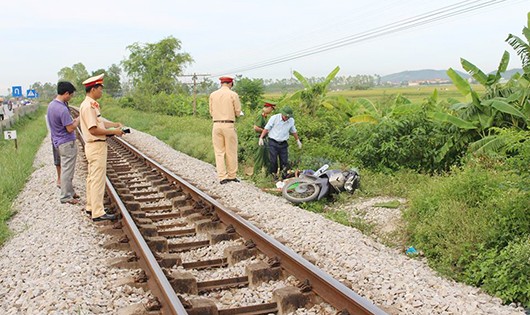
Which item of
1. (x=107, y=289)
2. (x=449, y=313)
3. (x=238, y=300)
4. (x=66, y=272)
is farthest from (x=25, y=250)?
(x=449, y=313)

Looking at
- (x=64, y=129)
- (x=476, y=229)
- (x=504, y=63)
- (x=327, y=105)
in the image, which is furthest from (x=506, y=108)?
(x=64, y=129)

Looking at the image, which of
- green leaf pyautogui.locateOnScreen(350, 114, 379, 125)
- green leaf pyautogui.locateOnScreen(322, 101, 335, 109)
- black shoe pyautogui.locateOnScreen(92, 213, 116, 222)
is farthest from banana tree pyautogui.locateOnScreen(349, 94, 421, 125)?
black shoe pyautogui.locateOnScreen(92, 213, 116, 222)

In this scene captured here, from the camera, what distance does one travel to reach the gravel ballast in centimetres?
471

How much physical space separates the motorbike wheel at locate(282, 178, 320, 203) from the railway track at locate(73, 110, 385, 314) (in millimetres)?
1629

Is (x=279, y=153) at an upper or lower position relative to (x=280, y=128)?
lower

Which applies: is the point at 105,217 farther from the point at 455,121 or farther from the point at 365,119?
the point at 365,119

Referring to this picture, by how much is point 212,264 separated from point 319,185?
12.2ft

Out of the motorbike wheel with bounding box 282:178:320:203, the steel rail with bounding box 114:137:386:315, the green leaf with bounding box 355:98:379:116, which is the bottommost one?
the motorbike wheel with bounding box 282:178:320:203

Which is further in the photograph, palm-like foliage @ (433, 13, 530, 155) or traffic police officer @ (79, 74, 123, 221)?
palm-like foliage @ (433, 13, 530, 155)

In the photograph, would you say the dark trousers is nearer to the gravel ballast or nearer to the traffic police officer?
the gravel ballast

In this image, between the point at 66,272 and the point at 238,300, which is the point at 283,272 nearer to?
the point at 238,300

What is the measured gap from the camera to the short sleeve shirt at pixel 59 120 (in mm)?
8672

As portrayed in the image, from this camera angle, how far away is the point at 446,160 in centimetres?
1102

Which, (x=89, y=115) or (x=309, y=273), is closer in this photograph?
(x=309, y=273)
